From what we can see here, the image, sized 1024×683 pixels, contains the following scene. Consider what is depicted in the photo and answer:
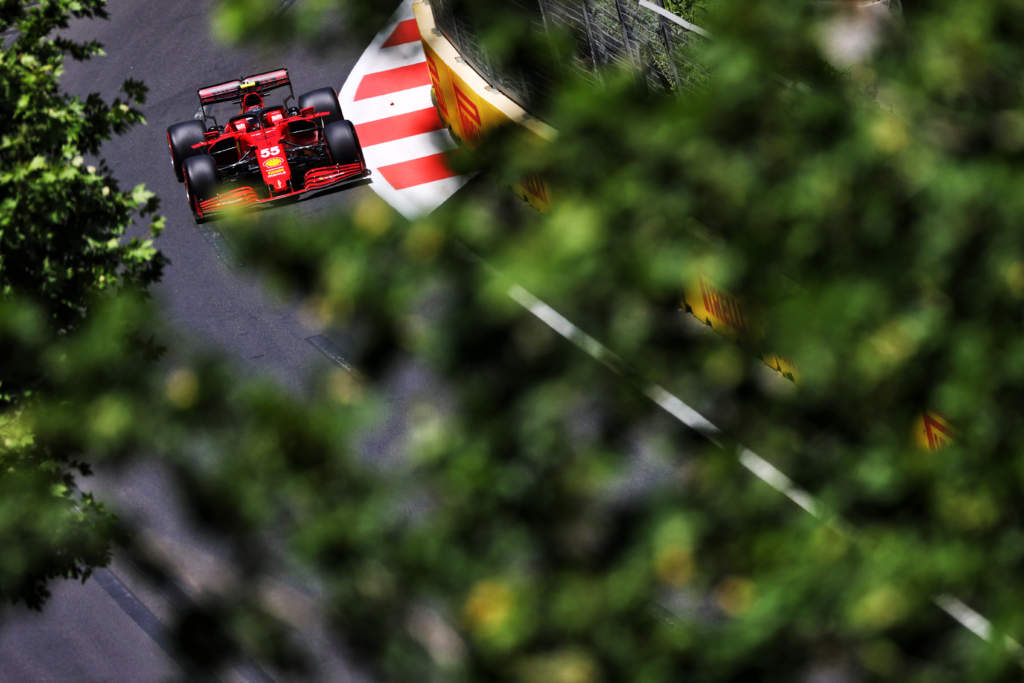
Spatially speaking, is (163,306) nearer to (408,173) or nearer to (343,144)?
(343,144)

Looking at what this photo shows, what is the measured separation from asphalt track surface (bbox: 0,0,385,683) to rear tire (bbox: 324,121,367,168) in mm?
409

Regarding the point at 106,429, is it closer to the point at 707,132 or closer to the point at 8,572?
the point at 8,572

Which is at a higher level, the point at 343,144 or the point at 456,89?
the point at 456,89

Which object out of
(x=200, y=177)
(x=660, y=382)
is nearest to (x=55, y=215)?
(x=660, y=382)

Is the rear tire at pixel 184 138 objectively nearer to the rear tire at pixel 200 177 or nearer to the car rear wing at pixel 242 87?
the car rear wing at pixel 242 87

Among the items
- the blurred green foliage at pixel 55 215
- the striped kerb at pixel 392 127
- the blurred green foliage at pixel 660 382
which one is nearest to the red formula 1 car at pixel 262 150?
the striped kerb at pixel 392 127

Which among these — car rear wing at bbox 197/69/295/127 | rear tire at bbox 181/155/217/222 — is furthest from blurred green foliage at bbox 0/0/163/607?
car rear wing at bbox 197/69/295/127

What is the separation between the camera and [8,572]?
3.18m

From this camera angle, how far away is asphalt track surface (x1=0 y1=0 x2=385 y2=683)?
1077 centimetres

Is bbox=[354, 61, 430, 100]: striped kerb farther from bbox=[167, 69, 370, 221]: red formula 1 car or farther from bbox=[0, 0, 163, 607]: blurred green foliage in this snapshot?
bbox=[0, 0, 163, 607]: blurred green foliage

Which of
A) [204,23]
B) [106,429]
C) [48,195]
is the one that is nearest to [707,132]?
[106,429]

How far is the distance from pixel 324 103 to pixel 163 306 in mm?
12927

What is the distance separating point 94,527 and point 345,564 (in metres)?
4.11

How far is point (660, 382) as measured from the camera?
112 inches
